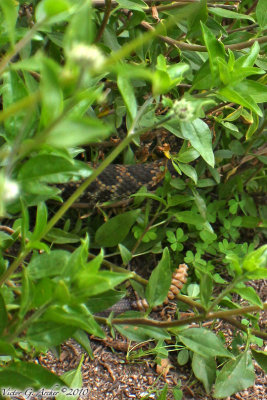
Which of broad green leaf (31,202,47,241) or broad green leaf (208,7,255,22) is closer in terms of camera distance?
broad green leaf (31,202,47,241)

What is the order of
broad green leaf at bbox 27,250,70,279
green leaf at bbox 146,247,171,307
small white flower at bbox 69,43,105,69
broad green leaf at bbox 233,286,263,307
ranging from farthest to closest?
green leaf at bbox 146,247,171,307 → broad green leaf at bbox 233,286,263,307 → broad green leaf at bbox 27,250,70,279 → small white flower at bbox 69,43,105,69

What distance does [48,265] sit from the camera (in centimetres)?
80

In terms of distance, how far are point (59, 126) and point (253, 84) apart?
62 centimetres

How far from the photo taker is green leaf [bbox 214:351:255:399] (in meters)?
1.12

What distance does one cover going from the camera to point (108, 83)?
153 centimetres

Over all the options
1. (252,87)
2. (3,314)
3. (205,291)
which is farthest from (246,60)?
(3,314)

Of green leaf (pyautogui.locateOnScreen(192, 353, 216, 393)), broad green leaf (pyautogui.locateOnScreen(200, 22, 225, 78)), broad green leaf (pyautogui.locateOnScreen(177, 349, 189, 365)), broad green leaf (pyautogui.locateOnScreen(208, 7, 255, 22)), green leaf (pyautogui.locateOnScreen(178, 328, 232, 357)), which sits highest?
broad green leaf (pyautogui.locateOnScreen(200, 22, 225, 78))

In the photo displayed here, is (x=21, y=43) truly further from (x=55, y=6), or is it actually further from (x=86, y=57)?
(x=86, y=57)

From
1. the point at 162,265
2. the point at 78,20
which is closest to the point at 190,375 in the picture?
the point at 162,265

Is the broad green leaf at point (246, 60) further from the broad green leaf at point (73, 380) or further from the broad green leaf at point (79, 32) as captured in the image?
the broad green leaf at point (73, 380)

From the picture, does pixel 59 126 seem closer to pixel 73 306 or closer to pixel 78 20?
pixel 78 20

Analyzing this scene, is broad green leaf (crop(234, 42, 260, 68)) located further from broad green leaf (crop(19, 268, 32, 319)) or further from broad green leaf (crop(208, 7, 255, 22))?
broad green leaf (crop(19, 268, 32, 319))

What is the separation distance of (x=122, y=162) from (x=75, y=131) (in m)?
1.38

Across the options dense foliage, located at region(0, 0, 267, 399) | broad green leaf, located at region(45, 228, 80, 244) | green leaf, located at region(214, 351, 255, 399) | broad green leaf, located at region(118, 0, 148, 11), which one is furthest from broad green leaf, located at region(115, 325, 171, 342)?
broad green leaf, located at region(118, 0, 148, 11)
